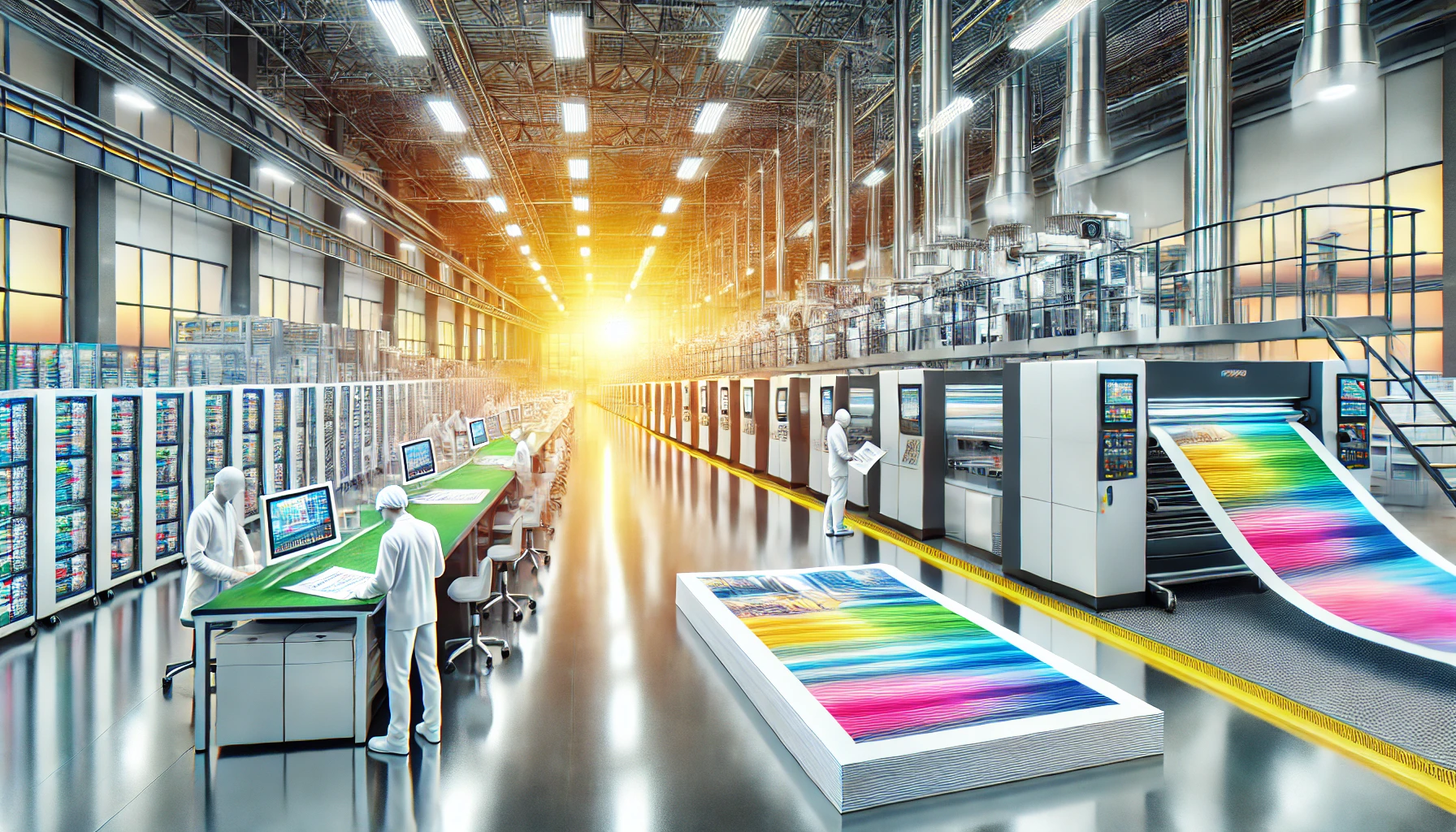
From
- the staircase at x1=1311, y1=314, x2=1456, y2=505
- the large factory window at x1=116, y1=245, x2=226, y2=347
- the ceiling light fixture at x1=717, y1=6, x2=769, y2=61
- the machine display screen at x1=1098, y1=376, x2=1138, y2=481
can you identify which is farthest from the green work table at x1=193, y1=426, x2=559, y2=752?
the large factory window at x1=116, y1=245, x2=226, y2=347

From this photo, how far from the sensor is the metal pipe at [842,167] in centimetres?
1436

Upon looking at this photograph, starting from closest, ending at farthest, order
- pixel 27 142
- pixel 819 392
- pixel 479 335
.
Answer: pixel 27 142
pixel 819 392
pixel 479 335

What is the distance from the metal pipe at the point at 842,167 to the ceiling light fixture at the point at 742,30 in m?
5.00

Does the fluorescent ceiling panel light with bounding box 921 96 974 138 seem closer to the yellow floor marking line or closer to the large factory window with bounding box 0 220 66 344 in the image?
the yellow floor marking line

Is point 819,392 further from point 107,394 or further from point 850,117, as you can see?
point 107,394

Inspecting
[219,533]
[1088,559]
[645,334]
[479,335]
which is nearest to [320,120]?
[219,533]

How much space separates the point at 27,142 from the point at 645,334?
4194 cm

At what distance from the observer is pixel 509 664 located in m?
5.38

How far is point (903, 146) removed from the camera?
1174 cm

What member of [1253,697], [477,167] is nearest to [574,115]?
[477,167]

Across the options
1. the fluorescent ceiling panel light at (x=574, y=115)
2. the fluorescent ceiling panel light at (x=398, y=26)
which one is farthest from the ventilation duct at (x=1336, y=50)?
the fluorescent ceiling panel light at (x=574, y=115)

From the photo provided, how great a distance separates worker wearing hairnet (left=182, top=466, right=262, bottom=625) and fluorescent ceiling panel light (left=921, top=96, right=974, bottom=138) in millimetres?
10011

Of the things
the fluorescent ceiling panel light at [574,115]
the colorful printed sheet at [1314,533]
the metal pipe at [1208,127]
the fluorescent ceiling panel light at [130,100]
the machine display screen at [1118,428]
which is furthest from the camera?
the fluorescent ceiling panel light at [574,115]

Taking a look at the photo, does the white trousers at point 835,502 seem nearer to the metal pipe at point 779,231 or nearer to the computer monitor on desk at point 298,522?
the computer monitor on desk at point 298,522
